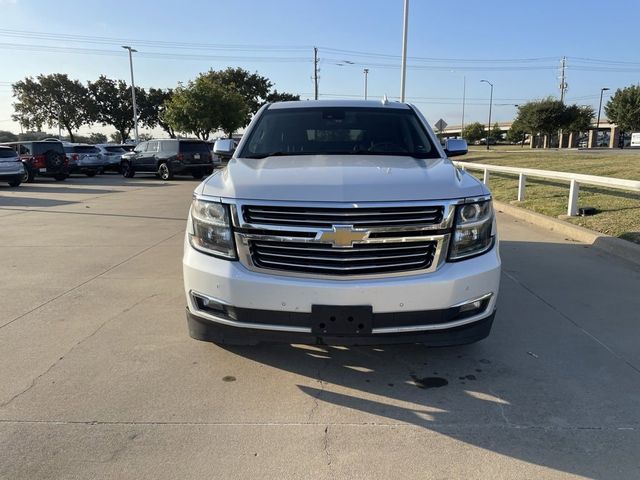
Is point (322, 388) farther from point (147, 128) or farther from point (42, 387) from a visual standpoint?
point (147, 128)

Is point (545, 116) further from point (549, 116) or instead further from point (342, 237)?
point (342, 237)

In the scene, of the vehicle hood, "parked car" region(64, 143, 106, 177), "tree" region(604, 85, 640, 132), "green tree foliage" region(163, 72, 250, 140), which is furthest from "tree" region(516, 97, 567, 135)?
the vehicle hood

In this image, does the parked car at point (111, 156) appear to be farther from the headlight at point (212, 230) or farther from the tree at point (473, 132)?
the tree at point (473, 132)

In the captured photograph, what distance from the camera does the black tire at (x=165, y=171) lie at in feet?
76.1

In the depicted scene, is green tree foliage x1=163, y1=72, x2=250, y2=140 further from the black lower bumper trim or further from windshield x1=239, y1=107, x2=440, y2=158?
the black lower bumper trim

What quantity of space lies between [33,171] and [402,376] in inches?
857

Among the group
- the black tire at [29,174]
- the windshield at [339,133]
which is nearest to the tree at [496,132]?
the black tire at [29,174]

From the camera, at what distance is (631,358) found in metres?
3.87

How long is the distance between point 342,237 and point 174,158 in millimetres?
21207

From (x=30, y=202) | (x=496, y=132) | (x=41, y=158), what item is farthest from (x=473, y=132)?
(x=30, y=202)

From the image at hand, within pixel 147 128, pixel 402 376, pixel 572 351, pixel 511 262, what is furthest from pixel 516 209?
pixel 147 128

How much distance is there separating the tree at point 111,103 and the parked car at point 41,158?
44168 mm

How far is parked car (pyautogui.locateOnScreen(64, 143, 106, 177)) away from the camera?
25406 millimetres

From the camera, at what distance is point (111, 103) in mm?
62594
